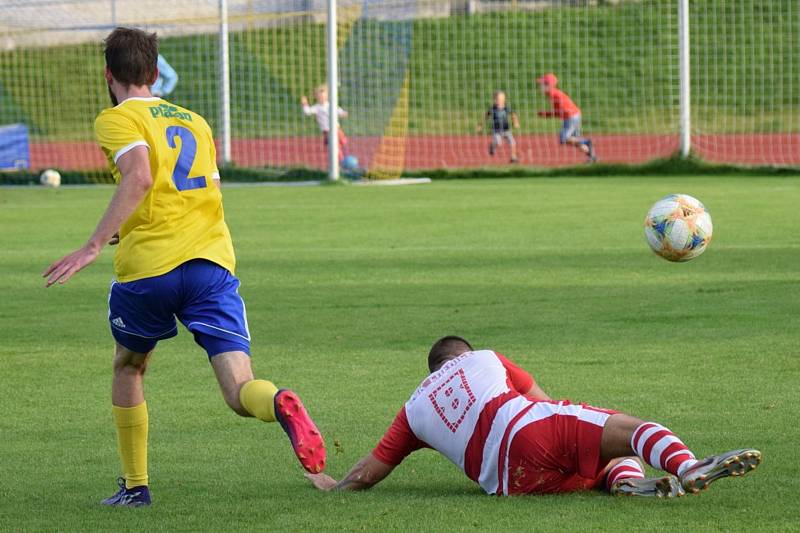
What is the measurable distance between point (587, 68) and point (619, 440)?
30.9m

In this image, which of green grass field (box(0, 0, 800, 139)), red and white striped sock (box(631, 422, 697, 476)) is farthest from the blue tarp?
red and white striped sock (box(631, 422, 697, 476))

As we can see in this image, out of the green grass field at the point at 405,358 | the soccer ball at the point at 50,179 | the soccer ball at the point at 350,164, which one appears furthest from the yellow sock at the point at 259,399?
the soccer ball at the point at 50,179

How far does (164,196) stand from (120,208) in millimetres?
301

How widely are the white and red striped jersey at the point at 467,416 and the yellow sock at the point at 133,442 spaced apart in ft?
2.92

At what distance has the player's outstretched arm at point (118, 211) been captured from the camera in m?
4.62

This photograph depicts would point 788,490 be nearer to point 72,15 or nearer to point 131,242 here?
point 131,242

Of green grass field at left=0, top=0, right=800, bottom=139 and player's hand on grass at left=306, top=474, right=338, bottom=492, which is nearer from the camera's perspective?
player's hand on grass at left=306, top=474, right=338, bottom=492

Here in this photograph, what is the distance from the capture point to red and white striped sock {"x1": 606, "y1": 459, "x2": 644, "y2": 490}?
16.4ft

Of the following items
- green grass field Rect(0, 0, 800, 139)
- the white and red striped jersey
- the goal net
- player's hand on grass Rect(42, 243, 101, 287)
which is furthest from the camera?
green grass field Rect(0, 0, 800, 139)

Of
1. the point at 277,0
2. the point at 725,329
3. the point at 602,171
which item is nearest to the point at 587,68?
the point at 277,0

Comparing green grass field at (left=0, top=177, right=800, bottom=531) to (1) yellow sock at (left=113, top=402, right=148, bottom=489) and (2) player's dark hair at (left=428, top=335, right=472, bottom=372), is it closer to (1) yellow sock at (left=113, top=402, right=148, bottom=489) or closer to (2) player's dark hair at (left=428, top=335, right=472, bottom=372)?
(1) yellow sock at (left=113, top=402, right=148, bottom=489)

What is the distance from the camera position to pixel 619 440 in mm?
4871

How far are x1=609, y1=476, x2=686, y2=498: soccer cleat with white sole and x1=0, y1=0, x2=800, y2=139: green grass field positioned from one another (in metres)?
24.1

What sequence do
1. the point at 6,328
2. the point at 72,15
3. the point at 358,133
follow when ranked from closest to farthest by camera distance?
the point at 6,328
the point at 358,133
the point at 72,15
